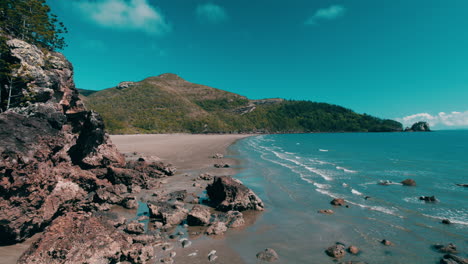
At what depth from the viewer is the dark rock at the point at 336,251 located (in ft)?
31.8

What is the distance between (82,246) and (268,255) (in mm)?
7099

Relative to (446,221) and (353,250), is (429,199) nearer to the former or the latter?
(446,221)

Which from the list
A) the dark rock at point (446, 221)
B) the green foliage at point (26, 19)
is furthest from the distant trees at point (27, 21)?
the dark rock at point (446, 221)

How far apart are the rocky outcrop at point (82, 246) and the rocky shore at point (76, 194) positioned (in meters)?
0.03

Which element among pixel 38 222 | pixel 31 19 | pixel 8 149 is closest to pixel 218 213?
pixel 38 222

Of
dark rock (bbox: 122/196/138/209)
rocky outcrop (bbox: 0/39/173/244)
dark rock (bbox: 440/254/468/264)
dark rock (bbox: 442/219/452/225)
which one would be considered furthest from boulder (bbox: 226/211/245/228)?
dark rock (bbox: 442/219/452/225)

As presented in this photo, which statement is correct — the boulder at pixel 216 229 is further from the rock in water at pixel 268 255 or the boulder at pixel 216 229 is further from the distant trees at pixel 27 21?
the distant trees at pixel 27 21

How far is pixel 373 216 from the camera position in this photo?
14.3 meters

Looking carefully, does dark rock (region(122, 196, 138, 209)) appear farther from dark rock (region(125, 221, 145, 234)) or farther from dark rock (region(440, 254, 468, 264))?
dark rock (region(440, 254, 468, 264))

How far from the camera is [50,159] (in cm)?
1250

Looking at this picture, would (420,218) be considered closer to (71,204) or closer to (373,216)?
(373,216)

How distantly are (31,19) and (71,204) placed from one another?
26914 millimetres

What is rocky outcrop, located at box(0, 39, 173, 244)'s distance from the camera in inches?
392

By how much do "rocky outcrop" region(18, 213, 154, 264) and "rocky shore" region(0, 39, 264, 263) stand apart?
0.03 meters
